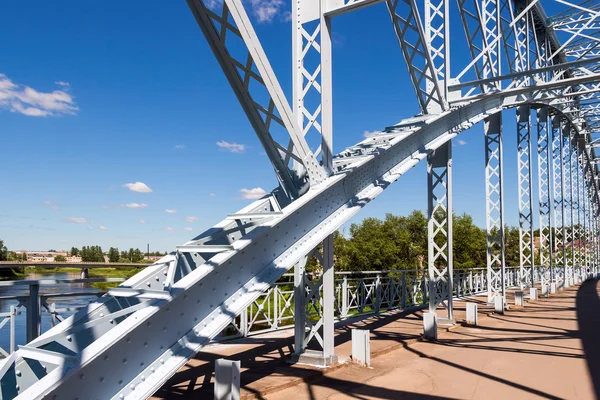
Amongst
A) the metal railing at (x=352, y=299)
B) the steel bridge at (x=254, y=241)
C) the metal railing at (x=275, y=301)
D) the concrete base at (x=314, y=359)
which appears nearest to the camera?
the steel bridge at (x=254, y=241)

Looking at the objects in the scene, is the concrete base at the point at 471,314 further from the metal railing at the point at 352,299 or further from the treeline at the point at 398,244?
the treeline at the point at 398,244

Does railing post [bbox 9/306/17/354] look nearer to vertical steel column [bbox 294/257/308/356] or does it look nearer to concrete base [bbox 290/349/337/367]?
vertical steel column [bbox 294/257/308/356]

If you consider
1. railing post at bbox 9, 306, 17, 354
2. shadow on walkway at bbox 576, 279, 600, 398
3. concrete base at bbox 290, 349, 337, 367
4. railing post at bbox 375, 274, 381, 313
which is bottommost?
shadow on walkway at bbox 576, 279, 600, 398

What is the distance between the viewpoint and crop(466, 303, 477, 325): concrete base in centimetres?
1341

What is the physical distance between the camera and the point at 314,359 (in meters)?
7.99

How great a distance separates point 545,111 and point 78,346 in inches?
1059

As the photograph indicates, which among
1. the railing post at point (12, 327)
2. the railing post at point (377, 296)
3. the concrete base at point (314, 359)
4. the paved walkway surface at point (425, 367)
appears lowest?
the paved walkway surface at point (425, 367)

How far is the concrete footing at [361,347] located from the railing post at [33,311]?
4.81 meters

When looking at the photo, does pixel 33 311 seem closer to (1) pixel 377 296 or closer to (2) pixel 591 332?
(1) pixel 377 296

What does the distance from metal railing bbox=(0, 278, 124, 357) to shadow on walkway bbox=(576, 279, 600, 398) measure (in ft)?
25.3

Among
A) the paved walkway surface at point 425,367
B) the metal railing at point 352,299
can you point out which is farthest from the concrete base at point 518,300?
the paved walkway surface at point 425,367

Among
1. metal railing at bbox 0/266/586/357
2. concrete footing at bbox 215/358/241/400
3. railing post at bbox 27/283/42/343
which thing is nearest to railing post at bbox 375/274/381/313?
metal railing at bbox 0/266/586/357

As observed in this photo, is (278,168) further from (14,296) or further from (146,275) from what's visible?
(14,296)

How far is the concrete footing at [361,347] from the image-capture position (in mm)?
8367
